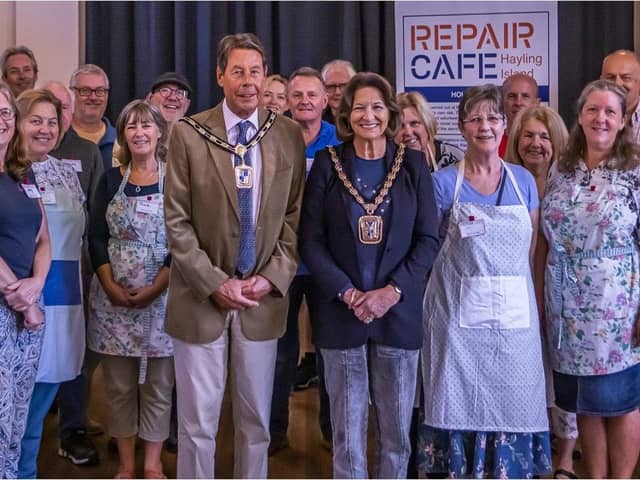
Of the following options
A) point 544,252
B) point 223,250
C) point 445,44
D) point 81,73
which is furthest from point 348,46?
point 223,250

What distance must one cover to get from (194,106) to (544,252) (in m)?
2.96

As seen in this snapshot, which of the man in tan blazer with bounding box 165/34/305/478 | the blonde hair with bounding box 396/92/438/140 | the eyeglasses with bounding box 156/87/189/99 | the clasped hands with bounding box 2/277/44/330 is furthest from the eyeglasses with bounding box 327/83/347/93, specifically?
the clasped hands with bounding box 2/277/44/330

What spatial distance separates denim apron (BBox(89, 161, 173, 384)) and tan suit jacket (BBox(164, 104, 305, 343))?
0.48 m

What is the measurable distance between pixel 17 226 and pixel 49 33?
3.08 metres

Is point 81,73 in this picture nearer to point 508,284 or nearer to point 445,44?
point 445,44

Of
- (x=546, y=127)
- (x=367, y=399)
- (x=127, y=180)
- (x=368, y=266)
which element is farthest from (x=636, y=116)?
(x=127, y=180)

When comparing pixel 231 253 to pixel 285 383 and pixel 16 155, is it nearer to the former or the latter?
pixel 16 155

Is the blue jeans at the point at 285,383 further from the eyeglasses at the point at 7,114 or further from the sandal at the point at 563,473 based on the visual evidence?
the eyeglasses at the point at 7,114

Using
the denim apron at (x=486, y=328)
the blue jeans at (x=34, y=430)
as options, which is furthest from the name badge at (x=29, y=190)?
the denim apron at (x=486, y=328)

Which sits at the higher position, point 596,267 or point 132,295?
point 596,267

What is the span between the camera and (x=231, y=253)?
2.40m

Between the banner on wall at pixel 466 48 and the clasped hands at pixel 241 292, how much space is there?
268cm

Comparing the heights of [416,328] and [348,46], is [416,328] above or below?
below

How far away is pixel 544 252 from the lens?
110 inches
